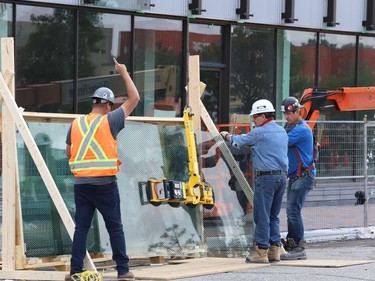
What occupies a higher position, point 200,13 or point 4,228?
point 200,13

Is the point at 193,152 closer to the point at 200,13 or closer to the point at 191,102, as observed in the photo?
the point at 191,102

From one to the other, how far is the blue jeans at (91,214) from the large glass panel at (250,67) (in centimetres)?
1176

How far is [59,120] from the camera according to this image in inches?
437

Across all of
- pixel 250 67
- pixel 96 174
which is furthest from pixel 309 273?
pixel 250 67

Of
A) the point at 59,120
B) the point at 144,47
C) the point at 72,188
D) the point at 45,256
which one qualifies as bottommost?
the point at 45,256

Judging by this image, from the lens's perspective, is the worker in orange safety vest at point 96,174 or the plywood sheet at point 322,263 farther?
the plywood sheet at point 322,263

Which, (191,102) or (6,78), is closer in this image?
(6,78)

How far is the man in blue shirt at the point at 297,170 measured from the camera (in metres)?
12.3

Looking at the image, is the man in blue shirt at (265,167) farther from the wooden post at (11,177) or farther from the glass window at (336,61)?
the glass window at (336,61)

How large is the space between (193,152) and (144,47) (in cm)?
865

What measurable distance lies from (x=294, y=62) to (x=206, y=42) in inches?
95.2

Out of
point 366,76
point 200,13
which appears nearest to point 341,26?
point 366,76

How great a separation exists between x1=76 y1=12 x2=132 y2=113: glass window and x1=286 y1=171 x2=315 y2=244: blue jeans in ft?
24.2

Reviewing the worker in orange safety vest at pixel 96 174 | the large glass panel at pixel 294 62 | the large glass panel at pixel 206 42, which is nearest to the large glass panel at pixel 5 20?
the large glass panel at pixel 206 42
